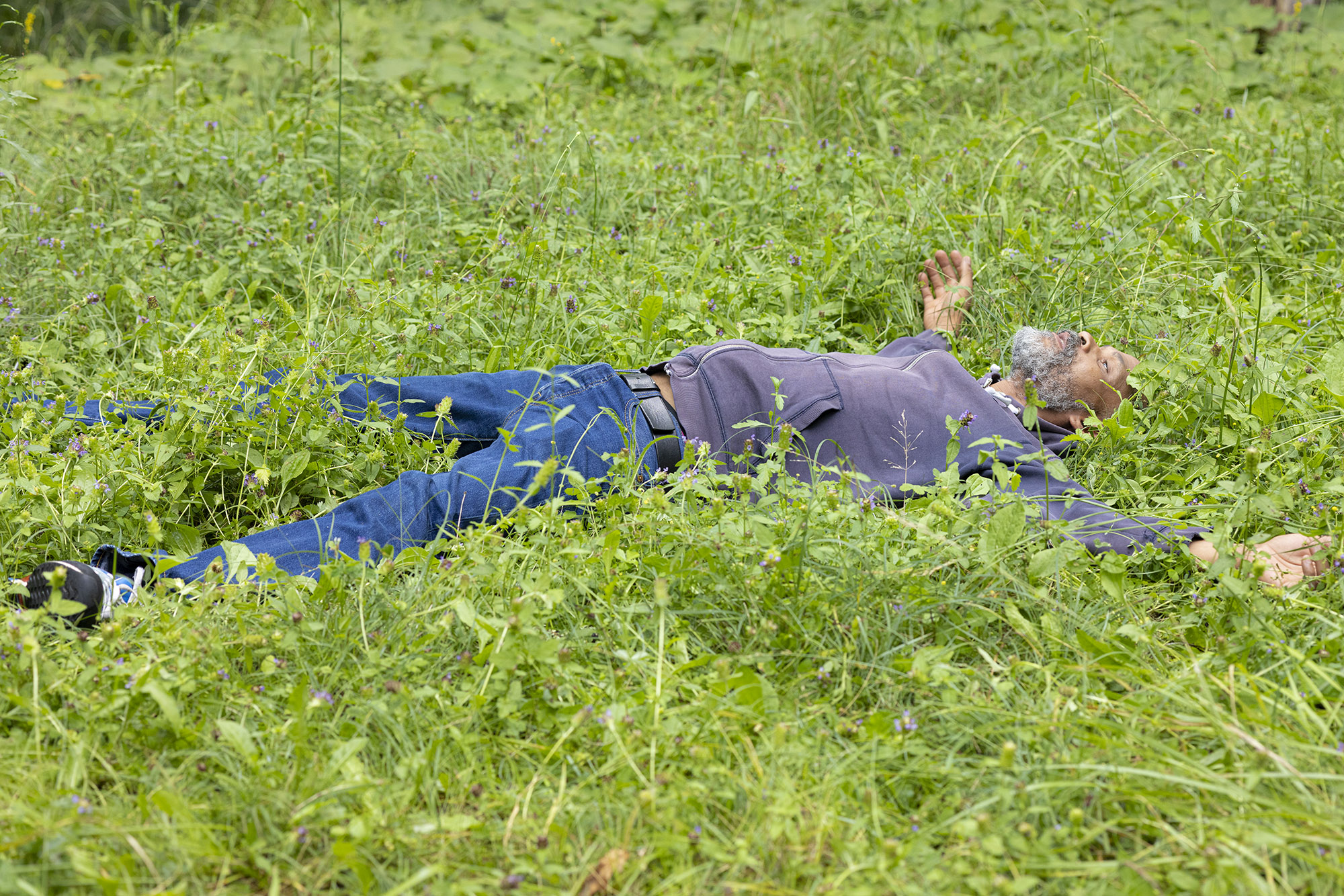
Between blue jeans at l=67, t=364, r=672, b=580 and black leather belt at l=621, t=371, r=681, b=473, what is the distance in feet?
0.09

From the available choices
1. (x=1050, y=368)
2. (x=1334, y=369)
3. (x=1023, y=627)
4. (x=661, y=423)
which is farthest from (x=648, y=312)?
(x=1334, y=369)

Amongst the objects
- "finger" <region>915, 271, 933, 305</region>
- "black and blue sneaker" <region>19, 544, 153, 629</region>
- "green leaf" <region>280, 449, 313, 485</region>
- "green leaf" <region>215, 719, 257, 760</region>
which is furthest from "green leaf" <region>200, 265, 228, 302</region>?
"finger" <region>915, 271, 933, 305</region>

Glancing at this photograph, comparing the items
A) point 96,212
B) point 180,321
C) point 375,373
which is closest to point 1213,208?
point 375,373

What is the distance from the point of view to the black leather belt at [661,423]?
281 centimetres

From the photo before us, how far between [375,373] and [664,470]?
1.10 meters

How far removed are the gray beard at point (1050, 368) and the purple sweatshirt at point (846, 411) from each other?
0.18 m

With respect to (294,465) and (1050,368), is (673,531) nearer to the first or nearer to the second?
(294,465)

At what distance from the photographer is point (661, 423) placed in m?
2.84

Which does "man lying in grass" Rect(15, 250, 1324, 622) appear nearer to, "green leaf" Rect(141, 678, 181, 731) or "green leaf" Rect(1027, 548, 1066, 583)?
"green leaf" Rect(1027, 548, 1066, 583)

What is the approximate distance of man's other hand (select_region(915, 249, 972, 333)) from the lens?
3.53 m

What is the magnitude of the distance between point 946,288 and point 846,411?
37.1 inches

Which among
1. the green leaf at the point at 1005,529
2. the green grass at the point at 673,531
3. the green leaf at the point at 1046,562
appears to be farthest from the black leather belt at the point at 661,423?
the green leaf at the point at 1046,562

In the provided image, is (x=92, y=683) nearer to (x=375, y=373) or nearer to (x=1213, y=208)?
(x=375, y=373)

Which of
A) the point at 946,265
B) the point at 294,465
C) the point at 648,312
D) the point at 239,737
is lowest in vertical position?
the point at 239,737
